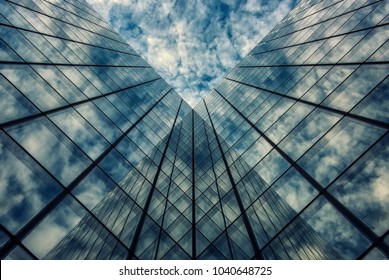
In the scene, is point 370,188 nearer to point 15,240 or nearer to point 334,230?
point 334,230

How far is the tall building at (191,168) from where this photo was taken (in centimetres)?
723

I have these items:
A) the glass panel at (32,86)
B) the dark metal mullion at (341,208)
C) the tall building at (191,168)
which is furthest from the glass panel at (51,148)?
the dark metal mullion at (341,208)

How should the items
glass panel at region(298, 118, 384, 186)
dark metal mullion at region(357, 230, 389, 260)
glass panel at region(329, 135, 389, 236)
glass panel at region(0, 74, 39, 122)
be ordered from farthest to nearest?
glass panel at region(298, 118, 384, 186) → glass panel at region(0, 74, 39, 122) → glass panel at region(329, 135, 389, 236) → dark metal mullion at region(357, 230, 389, 260)

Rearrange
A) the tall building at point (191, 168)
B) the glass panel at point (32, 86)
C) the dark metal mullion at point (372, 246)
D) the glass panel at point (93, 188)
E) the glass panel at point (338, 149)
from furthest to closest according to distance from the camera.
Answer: the glass panel at point (32, 86), the glass panel at point (93, 188), the glass panel at point (338, 149), the tall building at point (191, 168), the dark metal mullion at point (372, 246)

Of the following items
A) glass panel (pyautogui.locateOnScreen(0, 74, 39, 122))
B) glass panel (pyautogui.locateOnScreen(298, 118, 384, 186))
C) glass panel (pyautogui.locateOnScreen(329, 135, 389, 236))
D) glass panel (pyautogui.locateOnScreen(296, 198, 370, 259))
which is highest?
glass panel (pyautogui.locateOnScreen(0, 74, 39, 122))

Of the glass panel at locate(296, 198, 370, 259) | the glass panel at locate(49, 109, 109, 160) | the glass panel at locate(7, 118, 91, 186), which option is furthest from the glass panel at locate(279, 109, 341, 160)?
the glass panel at locate(7, 118, 91, 186)

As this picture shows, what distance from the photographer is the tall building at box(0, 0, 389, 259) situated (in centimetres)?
723

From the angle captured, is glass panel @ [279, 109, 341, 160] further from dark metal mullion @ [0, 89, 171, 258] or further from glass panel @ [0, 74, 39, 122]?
glass panel @ [0, 74, 39, 122]

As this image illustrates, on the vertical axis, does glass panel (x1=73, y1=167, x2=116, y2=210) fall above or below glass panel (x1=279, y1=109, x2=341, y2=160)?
above

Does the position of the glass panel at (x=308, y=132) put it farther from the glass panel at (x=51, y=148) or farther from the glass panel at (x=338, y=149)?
the glass panel at (x=51, y=148)

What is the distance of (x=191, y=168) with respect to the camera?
18938 mm

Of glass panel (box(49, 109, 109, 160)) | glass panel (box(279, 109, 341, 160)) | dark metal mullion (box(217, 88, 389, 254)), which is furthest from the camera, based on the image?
glass panel (box(279, 109, 341, 160))

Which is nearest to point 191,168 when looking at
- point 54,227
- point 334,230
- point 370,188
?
point 334,230

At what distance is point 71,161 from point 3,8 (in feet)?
26.5
